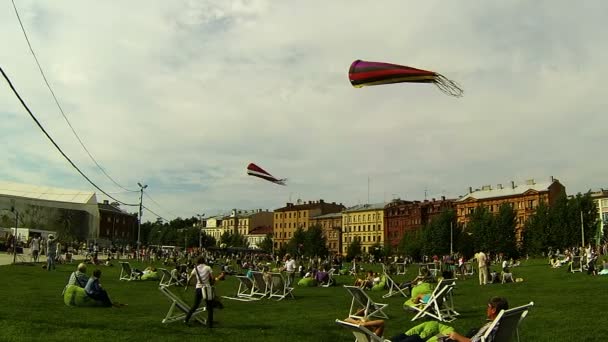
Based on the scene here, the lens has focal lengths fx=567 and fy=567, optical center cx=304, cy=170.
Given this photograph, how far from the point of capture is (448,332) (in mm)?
7793

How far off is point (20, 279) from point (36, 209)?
8468 cm

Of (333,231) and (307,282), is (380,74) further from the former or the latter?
(333,231)

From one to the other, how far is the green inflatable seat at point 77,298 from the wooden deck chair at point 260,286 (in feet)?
18.3

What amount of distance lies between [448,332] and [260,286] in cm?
1190

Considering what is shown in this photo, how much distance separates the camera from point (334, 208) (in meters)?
167

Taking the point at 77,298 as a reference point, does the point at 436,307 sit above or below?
above

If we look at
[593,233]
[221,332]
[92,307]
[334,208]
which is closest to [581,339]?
[221,332]

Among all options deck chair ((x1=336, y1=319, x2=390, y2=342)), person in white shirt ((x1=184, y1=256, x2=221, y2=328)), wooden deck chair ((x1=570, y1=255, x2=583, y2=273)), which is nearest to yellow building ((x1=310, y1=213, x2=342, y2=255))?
wooden deck chair ((x1=570, y1=255, x2=583, y2=273))

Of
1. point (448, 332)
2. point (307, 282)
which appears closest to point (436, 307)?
point (448, 332)

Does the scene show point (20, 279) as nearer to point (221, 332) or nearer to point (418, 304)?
point (221, 332)

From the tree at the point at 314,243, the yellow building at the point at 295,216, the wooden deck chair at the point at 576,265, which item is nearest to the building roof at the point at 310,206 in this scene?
the yellow building at the point at 295,216

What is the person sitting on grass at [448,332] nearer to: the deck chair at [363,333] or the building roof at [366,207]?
the deck chair at [363,333]

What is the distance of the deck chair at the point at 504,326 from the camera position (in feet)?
22.3

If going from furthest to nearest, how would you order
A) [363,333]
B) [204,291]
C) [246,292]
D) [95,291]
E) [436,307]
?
[246,292] → [95,291] → [436,307] → [204,291] → [363,333]
